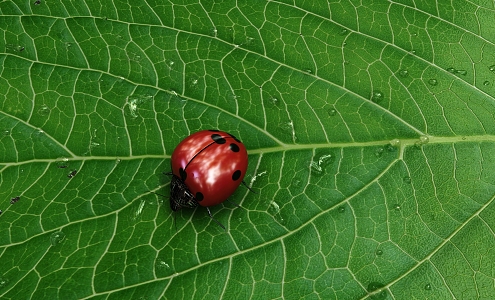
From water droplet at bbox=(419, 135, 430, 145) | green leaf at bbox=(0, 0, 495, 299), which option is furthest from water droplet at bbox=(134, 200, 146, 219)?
water droplet at bbox=(419, 135, 430, 145)

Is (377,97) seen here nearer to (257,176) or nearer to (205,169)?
(257,176)

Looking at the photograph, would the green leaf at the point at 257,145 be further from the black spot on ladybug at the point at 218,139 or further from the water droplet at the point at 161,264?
the black spot on ladybug at the point at 218,139

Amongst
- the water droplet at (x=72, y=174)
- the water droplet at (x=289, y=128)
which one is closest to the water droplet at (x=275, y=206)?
the water droplet at (x=289, y=128)

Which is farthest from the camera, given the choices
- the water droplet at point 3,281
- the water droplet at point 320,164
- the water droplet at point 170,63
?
the water droplet at point 170,63

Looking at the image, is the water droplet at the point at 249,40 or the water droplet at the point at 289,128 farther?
the water droplet at the point at 249,40

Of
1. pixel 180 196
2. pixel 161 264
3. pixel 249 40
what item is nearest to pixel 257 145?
pixel 180 196

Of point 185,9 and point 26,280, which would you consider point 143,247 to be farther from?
point 185,9

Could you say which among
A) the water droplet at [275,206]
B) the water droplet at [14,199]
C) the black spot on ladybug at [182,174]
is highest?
the black spot on ladybug at [182,174]
